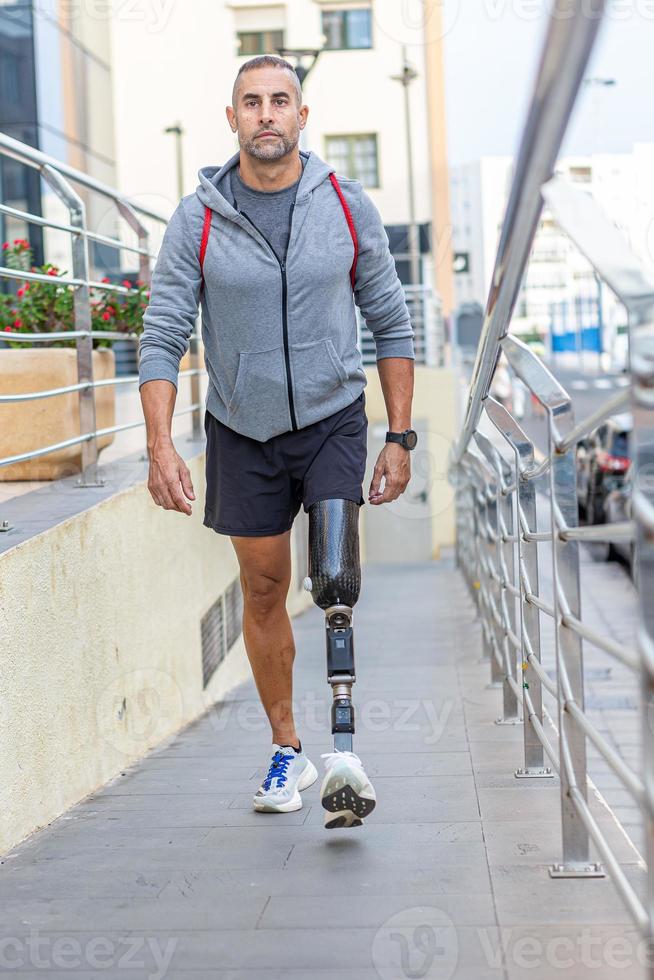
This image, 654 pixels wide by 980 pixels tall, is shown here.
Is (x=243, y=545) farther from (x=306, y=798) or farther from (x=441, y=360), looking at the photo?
(x=441, y=360)

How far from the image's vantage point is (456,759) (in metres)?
4.02

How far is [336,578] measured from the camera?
3.19 meters

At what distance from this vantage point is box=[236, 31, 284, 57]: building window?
29.2 metres

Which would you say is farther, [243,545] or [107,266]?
[107,266]

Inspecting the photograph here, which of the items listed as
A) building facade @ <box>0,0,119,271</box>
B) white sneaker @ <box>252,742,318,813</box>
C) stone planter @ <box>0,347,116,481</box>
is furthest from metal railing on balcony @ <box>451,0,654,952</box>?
building facade @ <box>0,0,119,271</box>

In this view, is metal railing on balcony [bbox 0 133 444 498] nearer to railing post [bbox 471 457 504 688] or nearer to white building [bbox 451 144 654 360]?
white building [bbox 451 144 654 360]

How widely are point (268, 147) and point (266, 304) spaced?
387 millimetres

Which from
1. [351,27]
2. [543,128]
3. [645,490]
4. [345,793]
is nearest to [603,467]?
[345,793]

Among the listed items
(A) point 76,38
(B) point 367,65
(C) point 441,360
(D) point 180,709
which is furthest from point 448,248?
(D) point 180,709

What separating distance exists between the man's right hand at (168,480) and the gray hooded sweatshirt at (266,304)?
205mm

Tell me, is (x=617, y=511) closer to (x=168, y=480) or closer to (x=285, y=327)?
(x=285, y=327)

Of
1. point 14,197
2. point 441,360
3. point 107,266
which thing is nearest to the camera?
point 14,197

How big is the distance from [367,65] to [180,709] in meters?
27.1

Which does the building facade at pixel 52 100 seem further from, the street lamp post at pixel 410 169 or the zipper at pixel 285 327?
the zipper at pixel 285 327
